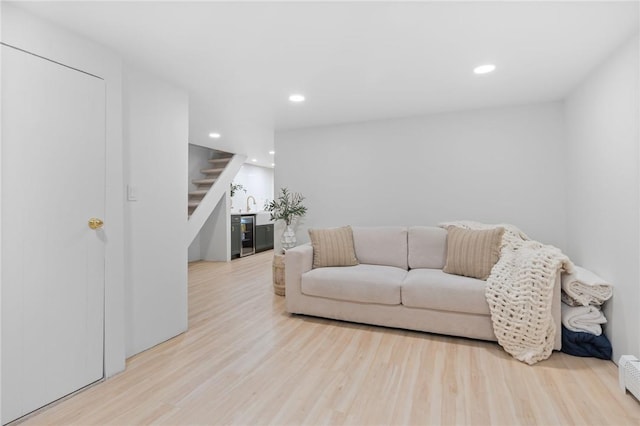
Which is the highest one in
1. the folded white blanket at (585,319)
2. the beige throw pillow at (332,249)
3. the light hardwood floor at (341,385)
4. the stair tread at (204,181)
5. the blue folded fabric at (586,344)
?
the stair tread at (204,181)

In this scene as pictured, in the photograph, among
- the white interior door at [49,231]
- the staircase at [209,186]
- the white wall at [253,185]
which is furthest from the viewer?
the white wall at [253,185]

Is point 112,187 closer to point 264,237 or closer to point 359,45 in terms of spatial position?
point 359,45

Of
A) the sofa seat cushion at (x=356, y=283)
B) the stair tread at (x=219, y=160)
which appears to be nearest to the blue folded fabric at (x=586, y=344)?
the sofa seat cushion at (x=356, y=283)

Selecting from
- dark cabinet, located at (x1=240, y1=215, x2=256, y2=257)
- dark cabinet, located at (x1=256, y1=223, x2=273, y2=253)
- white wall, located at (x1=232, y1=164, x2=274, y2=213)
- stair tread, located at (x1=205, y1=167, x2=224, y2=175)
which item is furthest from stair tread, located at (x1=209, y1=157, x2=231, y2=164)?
dark cabinet, located at (x1=256, y1=223, x2=273, y2=253)

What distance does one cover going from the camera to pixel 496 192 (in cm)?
345

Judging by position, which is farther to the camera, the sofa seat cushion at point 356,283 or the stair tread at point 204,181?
the stair tread at point 204,181

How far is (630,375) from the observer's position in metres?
1.77

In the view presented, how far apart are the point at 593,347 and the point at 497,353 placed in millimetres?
658

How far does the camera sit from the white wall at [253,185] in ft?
24.8

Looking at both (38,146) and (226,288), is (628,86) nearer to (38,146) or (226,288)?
(38,146)

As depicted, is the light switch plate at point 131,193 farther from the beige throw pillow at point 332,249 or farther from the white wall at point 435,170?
the white wall at point 435,170

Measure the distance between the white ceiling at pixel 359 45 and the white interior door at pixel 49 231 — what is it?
43 cm

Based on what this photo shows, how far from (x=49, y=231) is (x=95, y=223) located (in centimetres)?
23

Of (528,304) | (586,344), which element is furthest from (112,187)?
(586,344)
